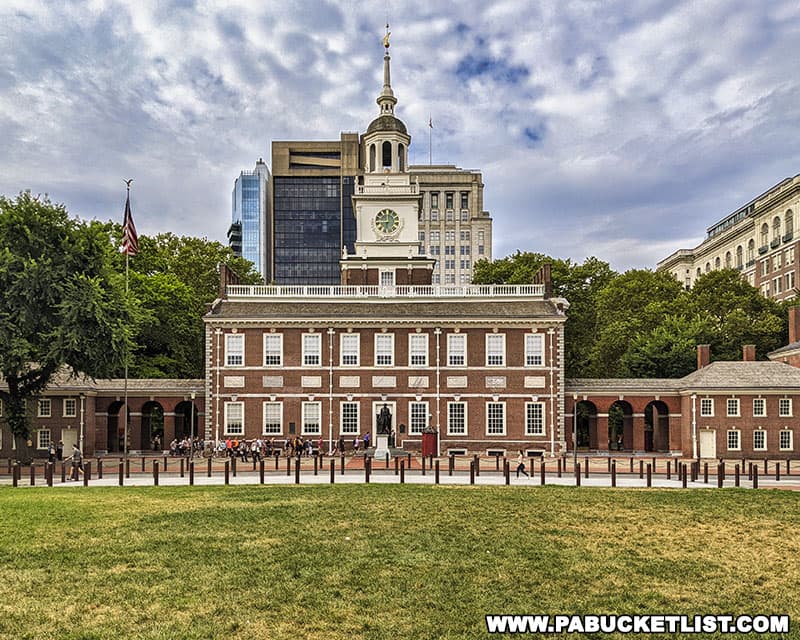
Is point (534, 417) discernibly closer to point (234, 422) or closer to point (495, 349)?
point (495, 349)

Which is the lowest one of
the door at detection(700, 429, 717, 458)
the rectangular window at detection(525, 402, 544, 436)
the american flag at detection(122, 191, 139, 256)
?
the door at detection(700, 429, 717, 458)

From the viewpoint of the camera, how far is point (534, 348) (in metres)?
45.8

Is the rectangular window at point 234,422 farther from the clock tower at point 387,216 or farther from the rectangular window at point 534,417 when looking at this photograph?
the rectangular window at point 534,417

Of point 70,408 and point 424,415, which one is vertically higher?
point 70,408

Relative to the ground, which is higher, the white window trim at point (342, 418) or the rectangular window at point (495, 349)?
the rectangular window at point (495, 349)

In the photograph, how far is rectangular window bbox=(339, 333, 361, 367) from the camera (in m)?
46.0

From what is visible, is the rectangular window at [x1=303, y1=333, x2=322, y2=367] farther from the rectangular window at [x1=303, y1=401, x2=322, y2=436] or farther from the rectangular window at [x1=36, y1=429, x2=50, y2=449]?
the rectangular window at [x1=36, y1=429, x2=50, y2=449]

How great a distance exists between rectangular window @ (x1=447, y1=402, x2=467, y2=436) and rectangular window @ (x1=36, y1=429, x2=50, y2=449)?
74.4 ft

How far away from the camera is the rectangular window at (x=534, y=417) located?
45.3 meters

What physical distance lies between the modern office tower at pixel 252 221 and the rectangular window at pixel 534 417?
12686 cm

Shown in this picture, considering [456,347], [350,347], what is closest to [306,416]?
[350,347]

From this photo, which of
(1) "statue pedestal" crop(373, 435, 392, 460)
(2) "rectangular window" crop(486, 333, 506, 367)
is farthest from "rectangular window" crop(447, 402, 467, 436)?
(1) "statue pedestal" crop(373, 435, 392, 460)

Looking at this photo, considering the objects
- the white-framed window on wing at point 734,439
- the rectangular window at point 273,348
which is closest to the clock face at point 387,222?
the rectangular window at point 273,348

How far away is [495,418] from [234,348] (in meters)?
16.2
